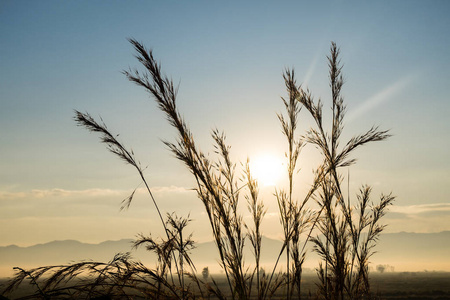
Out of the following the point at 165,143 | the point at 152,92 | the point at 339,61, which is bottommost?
the point at 165,143

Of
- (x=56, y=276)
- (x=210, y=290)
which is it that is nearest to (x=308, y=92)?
(x=210, y=290)

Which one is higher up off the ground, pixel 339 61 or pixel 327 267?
pixel 339 61

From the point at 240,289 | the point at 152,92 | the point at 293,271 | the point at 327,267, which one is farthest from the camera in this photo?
the point at 327,267

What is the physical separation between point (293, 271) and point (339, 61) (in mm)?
1928

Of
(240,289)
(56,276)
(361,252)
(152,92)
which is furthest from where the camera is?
(361,252)

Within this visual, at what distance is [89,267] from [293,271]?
1636 millimetres

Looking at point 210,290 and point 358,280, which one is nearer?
point 210,290

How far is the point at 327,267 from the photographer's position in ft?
10.3

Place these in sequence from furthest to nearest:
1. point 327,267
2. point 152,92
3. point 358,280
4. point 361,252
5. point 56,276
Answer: point 361,252 < point 358,280 < point 327,267 < point 152,92 < point 56,276

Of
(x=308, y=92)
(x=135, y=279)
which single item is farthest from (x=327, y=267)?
(x=135, y=279)

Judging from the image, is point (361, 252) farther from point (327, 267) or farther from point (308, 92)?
point (308, 92)

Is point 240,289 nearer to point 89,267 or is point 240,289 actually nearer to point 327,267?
point 89,267

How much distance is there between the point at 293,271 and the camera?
284cm

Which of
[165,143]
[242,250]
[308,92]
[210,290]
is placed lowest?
[210,290]
